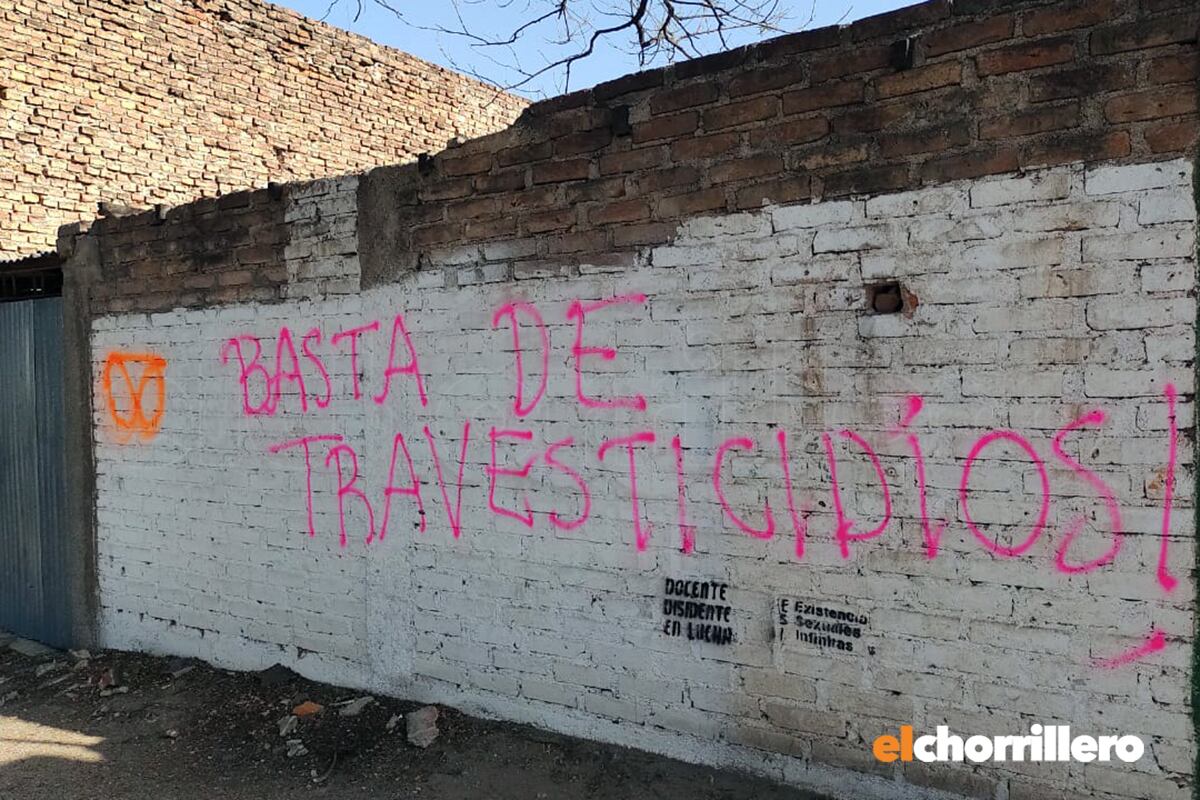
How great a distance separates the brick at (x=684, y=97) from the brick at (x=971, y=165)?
0.84 m

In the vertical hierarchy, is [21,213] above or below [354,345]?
above

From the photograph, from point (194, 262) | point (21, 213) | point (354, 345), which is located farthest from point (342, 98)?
point (354, 345)

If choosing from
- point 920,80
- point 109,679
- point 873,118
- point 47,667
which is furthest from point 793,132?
point 47,667

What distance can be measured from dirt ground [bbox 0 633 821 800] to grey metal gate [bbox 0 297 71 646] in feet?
2.98

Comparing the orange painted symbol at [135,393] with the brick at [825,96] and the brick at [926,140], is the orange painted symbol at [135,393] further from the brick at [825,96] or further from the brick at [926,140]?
the brick at [926,140]

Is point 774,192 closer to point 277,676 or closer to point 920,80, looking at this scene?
point 920,80

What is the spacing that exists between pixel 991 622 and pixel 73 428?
530 cm

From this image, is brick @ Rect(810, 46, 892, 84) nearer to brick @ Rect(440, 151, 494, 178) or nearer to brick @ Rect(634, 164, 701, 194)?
brick @ Rect(634, 164, 701, 194)

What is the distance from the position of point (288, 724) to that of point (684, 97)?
3.29m

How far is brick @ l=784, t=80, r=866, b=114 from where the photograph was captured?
292 centimetres

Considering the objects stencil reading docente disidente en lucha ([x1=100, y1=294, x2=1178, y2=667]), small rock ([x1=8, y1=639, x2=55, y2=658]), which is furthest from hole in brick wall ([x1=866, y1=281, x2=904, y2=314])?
small rock ([x1=8, y1=639, x2=55, y2=658])

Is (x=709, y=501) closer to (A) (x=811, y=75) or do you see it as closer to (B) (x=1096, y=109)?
(A) (x=811, y=75)

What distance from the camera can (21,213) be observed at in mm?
7168

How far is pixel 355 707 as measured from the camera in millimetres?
4070
